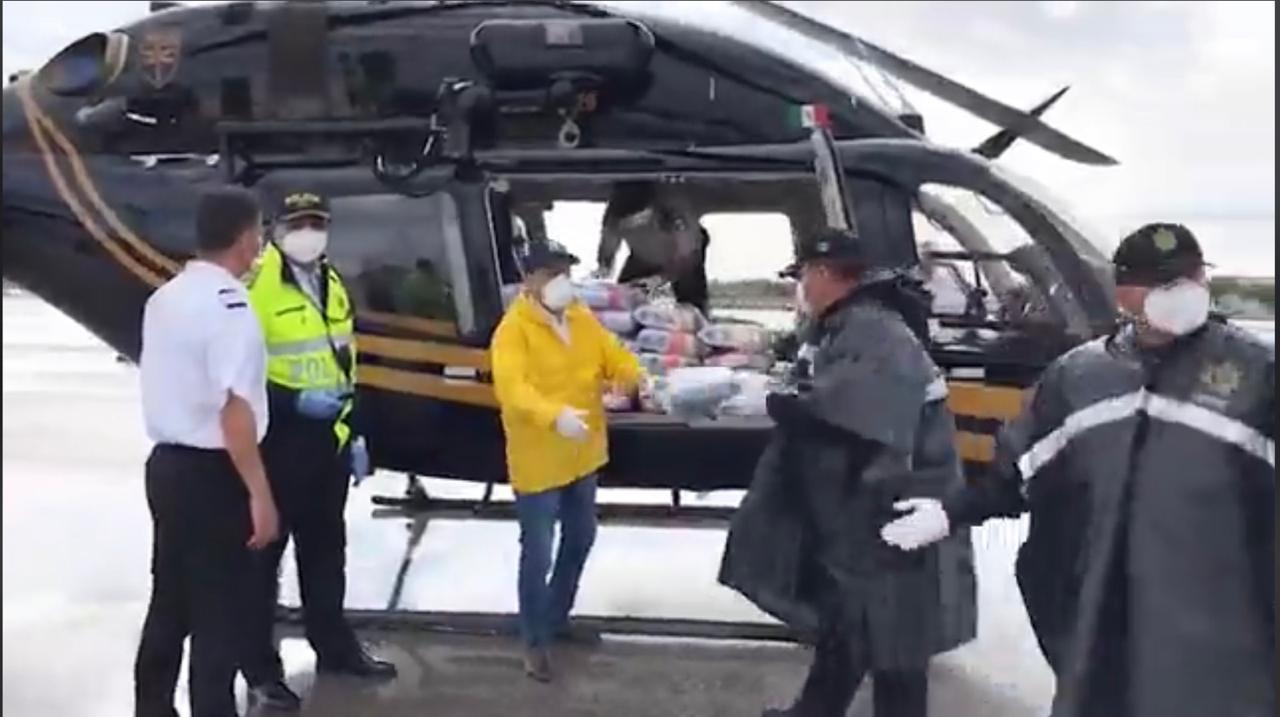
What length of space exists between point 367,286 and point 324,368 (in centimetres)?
112

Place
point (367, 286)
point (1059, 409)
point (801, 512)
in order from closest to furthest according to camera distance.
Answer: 1. point (1059, 409)
2. point (801, 512)
3. point (367, 286)

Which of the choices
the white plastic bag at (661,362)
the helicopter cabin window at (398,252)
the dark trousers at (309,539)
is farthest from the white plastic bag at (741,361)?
the dark trousers at (309,539)

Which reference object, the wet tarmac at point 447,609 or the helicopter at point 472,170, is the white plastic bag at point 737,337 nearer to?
the helicopter at point 472,170

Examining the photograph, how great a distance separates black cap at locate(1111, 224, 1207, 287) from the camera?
2990 mm

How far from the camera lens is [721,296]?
5.87 meters

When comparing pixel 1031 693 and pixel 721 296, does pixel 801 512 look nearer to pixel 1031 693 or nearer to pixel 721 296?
pixel 1031 693

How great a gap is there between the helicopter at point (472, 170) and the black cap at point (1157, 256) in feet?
7.97

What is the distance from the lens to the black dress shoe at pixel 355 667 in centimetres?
503

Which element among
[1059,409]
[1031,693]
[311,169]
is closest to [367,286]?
[311,169]

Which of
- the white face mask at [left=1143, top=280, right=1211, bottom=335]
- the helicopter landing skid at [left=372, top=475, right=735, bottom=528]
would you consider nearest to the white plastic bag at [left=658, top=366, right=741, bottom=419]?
the helicopter landing skid at [left=372, top=475, right=735, bottom=528]

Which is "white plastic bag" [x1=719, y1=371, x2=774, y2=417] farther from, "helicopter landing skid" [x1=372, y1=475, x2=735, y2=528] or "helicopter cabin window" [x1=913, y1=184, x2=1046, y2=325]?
"helicopter landing skid" [x1=372, y1=475, x2=735, y2=528]

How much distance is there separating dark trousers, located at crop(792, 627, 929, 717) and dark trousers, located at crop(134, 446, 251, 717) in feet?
5.13

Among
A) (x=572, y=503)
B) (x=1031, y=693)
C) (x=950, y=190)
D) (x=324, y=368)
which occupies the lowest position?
(x=1031, y=693)

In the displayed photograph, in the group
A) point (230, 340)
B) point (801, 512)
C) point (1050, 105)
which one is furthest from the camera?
point (1050, 105)
